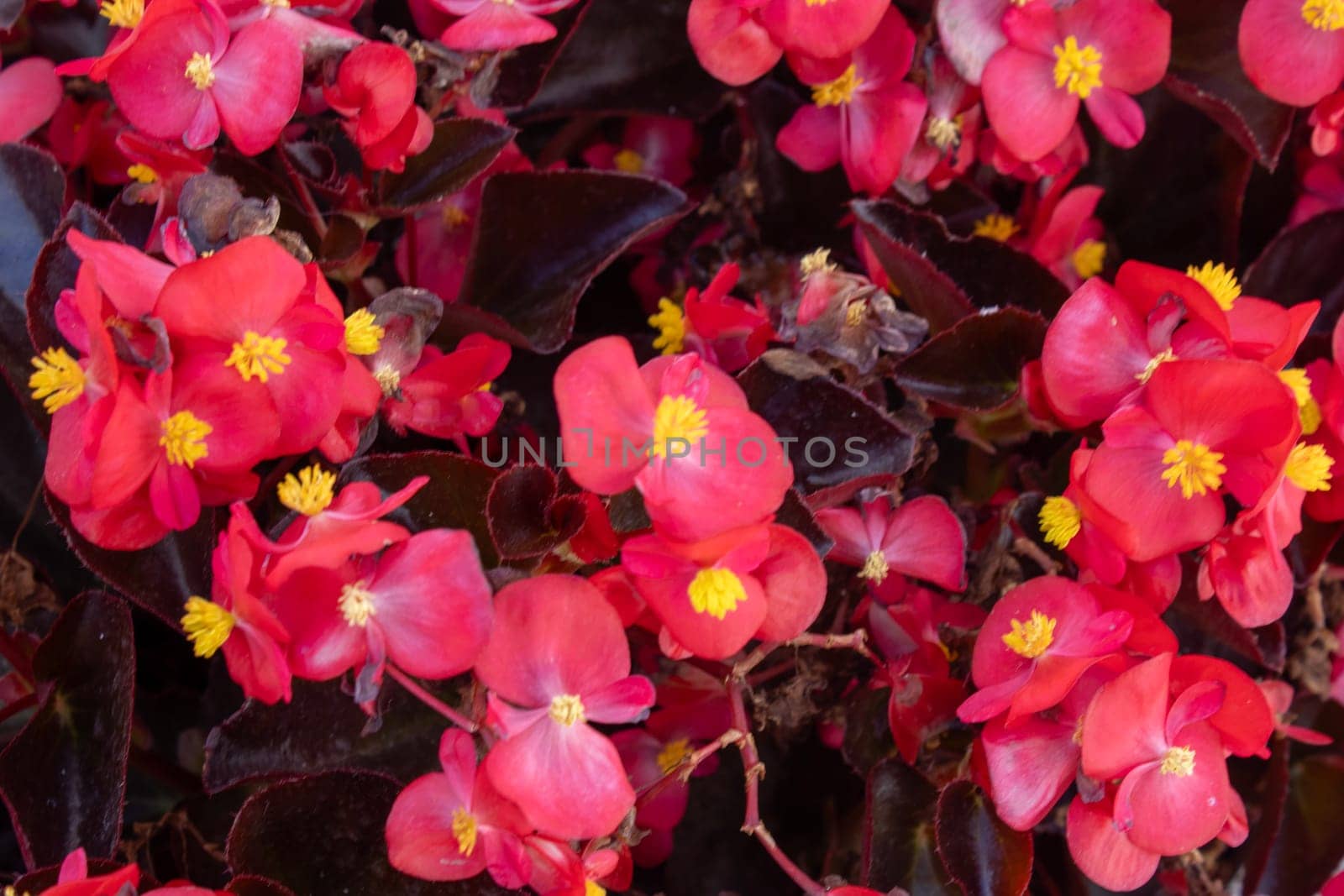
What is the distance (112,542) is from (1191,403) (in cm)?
50

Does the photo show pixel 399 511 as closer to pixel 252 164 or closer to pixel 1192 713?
pixel 252 164

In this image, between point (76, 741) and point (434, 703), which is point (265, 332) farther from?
point (76, 741)

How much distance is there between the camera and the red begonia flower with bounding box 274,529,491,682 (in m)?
0.46

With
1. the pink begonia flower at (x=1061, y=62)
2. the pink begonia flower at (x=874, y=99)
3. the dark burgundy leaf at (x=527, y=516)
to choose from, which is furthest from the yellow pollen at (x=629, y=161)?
the dark burgundy leaf at (x=527, y=516)

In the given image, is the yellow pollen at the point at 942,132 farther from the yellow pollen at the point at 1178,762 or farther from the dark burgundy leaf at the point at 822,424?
the yellow pollen at the point at 1178,762

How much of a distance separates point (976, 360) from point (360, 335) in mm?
332

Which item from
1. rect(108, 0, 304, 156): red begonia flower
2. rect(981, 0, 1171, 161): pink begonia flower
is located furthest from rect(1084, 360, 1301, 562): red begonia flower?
rect(108, 0, 304, 156): red begonia flower

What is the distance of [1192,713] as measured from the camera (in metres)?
0.53

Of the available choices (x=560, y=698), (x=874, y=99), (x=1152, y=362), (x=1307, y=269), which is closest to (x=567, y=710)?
(x=560, y=698)

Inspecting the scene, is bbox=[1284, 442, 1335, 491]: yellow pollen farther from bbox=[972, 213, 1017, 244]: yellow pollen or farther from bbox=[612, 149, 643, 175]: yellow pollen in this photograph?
bbox=[612, 149, 643, 175]: yellow pollen

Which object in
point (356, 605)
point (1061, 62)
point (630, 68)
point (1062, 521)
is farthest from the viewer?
point (630, 68)

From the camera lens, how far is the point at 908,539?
0.61 metres

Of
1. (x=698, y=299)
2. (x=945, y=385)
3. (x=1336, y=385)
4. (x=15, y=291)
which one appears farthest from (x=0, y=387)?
(x=1336, y=385)

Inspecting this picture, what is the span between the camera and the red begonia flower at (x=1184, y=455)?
0.51 m
